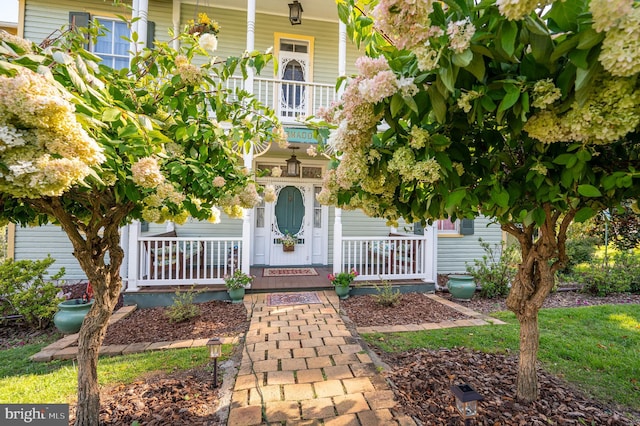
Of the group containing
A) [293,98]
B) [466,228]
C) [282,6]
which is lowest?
[466,228]

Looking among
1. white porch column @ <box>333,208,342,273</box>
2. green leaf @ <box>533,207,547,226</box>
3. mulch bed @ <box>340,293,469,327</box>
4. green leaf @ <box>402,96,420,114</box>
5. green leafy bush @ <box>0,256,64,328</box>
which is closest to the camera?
green leaf @ <box>402,96,420,114</box>

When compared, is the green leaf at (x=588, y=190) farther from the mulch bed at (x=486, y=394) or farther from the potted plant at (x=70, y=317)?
the potted plant at (x=70, y=317)

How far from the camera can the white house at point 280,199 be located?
5.43 m

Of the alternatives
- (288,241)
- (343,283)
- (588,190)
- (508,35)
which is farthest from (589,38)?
(288,241)

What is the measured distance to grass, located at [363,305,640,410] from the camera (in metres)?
2.51

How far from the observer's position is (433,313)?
441cm

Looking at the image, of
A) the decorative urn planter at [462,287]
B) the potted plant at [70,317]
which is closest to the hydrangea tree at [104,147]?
the potted plant at [70,317]

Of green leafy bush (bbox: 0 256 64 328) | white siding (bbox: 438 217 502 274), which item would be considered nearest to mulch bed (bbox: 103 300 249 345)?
green leafy bush (bbox: 0 256 64 328)

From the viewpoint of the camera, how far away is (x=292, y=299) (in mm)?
4812

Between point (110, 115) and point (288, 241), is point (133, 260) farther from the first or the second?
point (110, 115)

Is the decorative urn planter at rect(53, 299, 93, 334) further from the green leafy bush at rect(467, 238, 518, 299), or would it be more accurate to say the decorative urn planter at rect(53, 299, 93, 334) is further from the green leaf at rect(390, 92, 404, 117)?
the green leafy bush at rect(467, 238, 518, 299)

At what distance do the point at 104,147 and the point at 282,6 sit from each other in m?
6.70

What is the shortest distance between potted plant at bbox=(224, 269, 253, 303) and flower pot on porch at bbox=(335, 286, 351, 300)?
1521mm

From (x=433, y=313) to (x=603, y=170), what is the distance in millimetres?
3659
